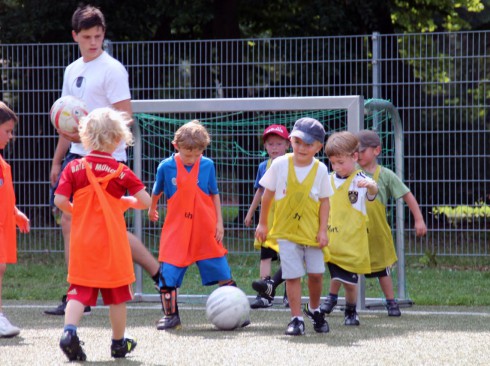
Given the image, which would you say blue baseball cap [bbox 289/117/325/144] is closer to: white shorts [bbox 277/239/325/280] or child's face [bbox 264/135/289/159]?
white shorts [bbox 277/239/325/280]

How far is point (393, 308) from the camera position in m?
7.81

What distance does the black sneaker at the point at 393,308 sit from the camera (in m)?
7.79

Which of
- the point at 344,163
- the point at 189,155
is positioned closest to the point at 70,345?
the point at 189,155

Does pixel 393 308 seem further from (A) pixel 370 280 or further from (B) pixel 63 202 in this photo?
(B) pixel 63 202

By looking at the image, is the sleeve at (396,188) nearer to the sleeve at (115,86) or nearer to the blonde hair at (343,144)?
the blonde hair at (343,144)

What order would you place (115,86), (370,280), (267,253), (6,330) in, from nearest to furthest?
(6,330) < (115,86) < (267,253) < (370,280)

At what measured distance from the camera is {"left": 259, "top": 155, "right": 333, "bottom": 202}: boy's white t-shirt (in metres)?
6.82

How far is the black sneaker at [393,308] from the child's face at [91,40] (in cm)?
278

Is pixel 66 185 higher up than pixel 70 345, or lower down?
higher up

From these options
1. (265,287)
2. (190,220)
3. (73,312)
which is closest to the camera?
(73,312)

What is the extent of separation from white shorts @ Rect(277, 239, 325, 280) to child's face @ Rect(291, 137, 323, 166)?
523mm

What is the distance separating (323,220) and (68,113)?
72.3 inches

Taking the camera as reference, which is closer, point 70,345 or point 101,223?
point 70,345

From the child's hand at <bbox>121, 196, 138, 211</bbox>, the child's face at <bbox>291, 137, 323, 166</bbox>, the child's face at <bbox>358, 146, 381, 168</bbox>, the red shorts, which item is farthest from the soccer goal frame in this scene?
the red shorts
